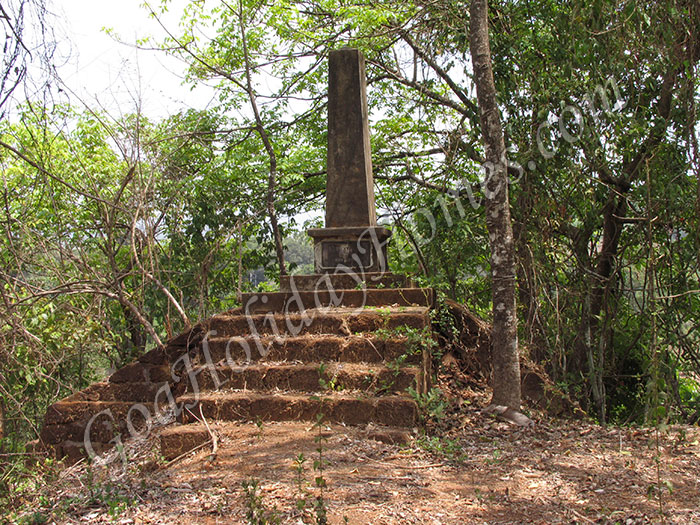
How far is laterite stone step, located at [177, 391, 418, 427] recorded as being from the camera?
4.36 metres

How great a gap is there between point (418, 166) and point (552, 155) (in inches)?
145

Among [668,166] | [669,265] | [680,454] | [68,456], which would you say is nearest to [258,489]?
[680,454]

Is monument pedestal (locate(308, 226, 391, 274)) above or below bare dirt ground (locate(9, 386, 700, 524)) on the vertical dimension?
above

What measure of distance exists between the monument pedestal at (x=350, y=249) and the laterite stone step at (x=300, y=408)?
252 cm

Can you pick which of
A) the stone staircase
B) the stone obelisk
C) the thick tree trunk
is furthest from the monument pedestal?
the thick tree trunk

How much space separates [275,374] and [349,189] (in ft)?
9.49

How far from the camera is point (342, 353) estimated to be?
5055 mm

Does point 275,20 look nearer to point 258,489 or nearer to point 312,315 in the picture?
point 312,315

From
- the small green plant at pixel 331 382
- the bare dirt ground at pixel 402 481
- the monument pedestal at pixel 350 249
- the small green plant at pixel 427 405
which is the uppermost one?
the monument pedestal at pixel 350 249

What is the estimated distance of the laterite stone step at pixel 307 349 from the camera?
16.4ft

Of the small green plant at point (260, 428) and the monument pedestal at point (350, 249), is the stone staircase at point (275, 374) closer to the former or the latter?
the small green plant at point (260, 428)

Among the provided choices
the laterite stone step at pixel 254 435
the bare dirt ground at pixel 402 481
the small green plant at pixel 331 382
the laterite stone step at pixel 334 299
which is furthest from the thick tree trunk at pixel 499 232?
the small green plant at pixel 331 382

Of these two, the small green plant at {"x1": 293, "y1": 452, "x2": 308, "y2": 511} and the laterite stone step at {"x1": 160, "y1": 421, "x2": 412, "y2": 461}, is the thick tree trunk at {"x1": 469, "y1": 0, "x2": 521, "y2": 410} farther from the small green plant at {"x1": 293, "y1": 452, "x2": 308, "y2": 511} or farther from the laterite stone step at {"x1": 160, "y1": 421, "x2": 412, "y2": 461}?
the small green plant at {"x1": 293, "y1": 452, "x2": 308, "y2": 511}

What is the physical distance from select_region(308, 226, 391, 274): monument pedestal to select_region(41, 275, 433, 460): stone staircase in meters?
0.48
